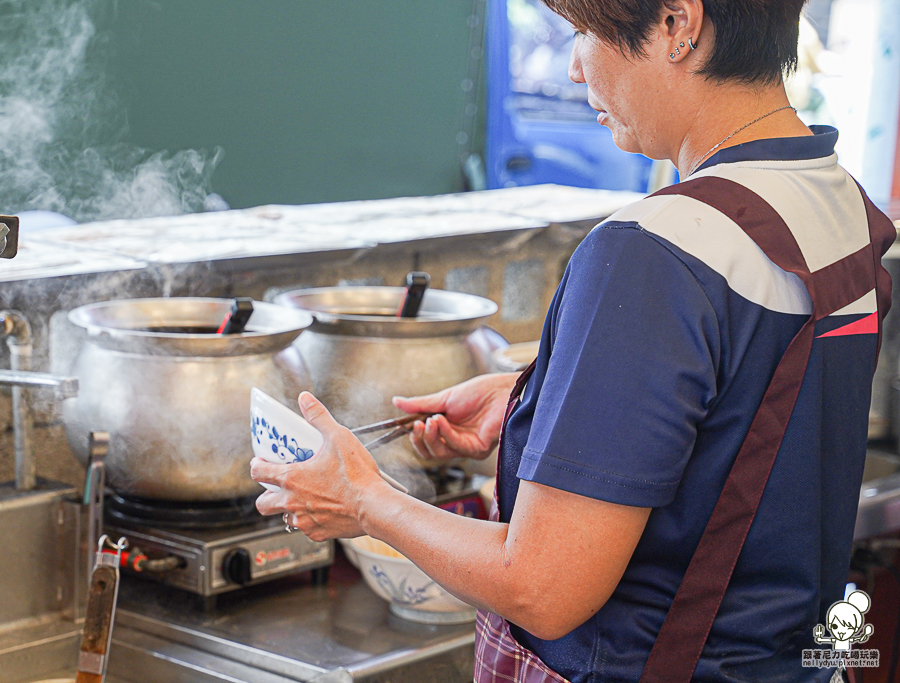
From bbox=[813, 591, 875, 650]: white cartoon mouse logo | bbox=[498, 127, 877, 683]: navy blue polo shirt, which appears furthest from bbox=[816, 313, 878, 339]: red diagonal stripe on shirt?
bbox=[813, 591, 875, 650]: white cartoon mouse logo

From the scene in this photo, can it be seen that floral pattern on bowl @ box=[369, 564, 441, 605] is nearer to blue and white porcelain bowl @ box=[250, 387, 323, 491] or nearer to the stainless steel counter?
the stainless steel counter

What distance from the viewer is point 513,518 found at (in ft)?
2.72

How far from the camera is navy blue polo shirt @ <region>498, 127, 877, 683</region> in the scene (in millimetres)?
765

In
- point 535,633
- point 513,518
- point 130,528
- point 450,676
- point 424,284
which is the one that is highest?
point 424,284

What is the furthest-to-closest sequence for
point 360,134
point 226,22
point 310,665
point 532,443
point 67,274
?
1. point 360,134
2. point 226,22
3. point 67,274
4. point 310,665
5. point 532,443

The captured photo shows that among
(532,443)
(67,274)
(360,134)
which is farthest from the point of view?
(360,134)

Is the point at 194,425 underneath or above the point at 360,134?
underneath

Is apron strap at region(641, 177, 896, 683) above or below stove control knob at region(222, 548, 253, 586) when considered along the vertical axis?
above

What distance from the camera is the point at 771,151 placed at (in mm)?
878

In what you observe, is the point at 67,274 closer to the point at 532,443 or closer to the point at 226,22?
the point at 532,443

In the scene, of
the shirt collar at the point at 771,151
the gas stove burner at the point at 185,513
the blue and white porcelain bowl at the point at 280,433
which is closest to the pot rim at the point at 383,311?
the gas stove burner at the point at 185,513

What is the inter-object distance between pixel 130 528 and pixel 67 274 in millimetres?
420

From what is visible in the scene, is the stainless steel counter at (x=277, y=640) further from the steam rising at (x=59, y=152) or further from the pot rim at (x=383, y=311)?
the steam rising at (x=59, y=152)

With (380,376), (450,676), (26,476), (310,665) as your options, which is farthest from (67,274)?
(450,676)
